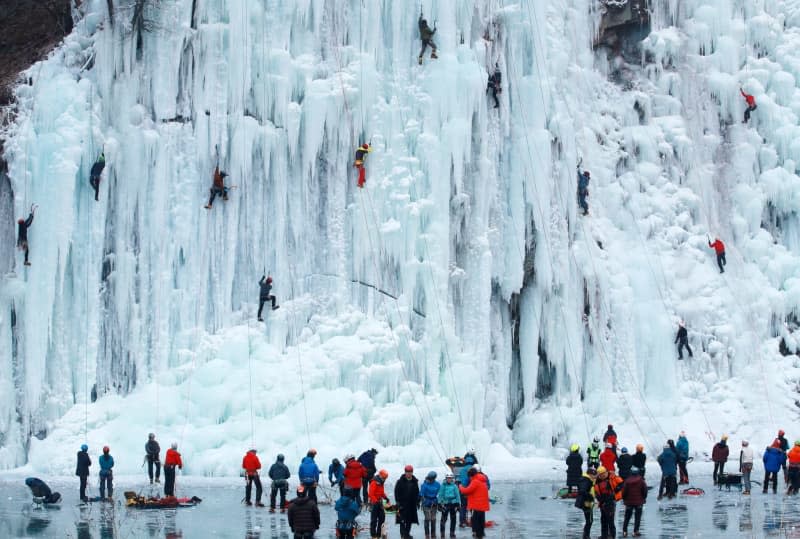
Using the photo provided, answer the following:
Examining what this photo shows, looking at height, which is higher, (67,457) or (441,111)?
(441,111)

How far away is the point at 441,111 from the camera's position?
102ft

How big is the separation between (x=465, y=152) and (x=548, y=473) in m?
8.05

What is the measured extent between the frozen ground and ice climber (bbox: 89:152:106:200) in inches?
299

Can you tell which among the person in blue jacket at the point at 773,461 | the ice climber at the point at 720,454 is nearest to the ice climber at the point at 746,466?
the person in blue jacket at the point at 773,461

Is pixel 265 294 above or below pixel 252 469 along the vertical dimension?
above

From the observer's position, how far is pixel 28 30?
1264 inches

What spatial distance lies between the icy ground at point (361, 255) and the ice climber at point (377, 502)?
9408 millimetres

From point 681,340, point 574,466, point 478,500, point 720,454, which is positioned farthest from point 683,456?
point 478,500

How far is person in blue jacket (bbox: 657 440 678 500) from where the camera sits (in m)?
23.2

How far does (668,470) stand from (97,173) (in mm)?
14314

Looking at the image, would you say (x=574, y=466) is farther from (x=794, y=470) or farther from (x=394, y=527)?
(x=394, y=527)

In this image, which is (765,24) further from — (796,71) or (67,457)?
(67,457)

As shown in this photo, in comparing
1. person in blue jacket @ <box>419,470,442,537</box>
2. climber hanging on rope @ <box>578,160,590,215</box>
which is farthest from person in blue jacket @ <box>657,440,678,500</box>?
climber hanging on rope @ <box>578,160,590,215</box>

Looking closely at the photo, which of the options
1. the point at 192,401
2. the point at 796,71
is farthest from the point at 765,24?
the point at 192,401
